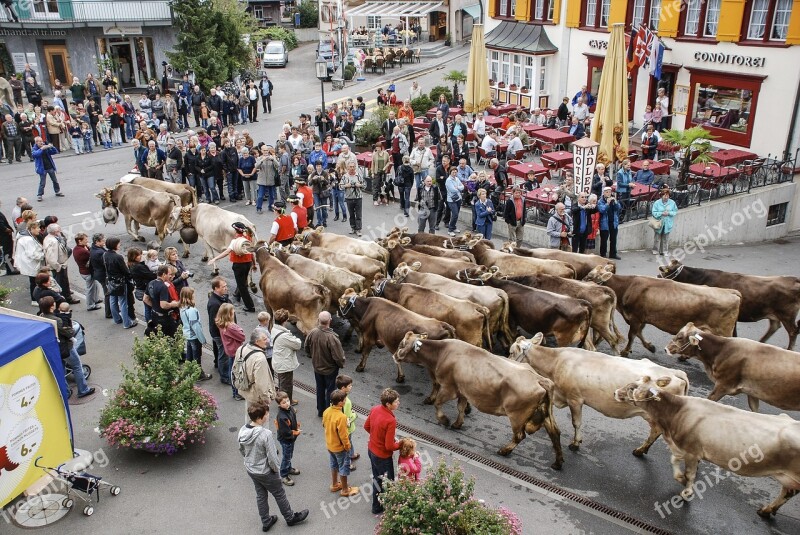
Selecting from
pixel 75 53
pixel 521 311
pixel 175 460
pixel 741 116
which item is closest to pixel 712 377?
pixel 521 311

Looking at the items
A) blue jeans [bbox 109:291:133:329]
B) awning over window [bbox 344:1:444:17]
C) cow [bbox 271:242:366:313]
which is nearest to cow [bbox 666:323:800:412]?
cow [bbox 271:242:366:313]

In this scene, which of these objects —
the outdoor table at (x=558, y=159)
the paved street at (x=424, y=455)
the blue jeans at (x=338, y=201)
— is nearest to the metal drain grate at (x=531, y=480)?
the paved street at (x=424, y=455)

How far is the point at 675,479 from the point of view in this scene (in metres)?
8.73

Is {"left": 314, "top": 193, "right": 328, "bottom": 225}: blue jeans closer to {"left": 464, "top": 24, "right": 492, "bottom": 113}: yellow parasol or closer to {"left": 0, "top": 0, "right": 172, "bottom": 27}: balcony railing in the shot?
{"left": 464, "top": 24, "right": 492, "bottom": 113}: yellow parasol

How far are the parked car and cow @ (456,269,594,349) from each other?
36292mm

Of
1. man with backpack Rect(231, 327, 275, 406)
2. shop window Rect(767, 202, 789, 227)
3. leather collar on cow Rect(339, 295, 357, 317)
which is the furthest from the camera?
shop window Rect(767, 202, 789, 227)

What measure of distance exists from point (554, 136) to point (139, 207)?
12.9 meters

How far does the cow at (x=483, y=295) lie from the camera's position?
1159cm

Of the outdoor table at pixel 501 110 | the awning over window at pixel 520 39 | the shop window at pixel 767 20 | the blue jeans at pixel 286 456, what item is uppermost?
the shop window at pixel 767 20

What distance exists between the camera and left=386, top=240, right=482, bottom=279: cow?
13.1 metres

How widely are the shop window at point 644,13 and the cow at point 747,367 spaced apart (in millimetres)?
17682

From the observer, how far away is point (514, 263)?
13500 mm

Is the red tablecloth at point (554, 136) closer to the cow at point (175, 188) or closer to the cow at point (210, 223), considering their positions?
the cow at point (210, 223)

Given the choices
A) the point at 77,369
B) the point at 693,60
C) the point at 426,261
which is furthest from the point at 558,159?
the point at 77,369
